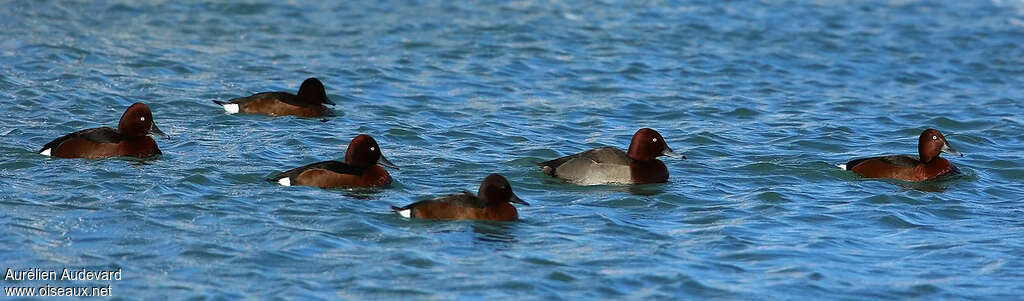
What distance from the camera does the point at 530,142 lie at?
45.6ft

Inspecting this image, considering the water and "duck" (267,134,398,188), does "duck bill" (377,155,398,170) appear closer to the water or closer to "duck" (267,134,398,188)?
"duck" (267,134,398,188)

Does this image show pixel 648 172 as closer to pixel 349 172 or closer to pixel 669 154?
pixel 669 154

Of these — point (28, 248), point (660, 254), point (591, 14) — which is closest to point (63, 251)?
point (28, 248)

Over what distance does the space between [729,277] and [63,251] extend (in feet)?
13.5

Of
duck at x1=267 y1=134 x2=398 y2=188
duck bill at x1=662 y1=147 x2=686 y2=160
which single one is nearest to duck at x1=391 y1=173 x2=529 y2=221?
duck at x1=267 y1=134 x2=398 y2=188

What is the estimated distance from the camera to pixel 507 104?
16281mm

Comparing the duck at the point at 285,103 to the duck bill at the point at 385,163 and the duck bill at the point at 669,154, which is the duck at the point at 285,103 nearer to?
the duck bill at the point at 385,163

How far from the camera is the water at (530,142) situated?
8.82m

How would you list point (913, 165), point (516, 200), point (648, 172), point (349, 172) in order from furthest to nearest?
point (913, 165) < point (648, 172) < point (349, 172) < point (516, 200)

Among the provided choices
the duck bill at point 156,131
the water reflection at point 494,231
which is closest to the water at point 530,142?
the water reflection at point 494,231

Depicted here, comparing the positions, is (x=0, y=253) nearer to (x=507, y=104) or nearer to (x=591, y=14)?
(x=507, y=104)

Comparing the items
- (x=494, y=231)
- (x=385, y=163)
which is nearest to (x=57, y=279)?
(x=494, y=231)

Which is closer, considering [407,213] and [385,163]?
[407,213]

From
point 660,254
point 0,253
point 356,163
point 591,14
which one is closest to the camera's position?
point 0,253
